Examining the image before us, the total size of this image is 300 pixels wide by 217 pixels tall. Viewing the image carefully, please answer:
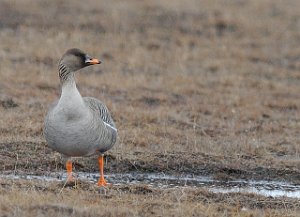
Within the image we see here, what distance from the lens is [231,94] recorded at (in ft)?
51.8

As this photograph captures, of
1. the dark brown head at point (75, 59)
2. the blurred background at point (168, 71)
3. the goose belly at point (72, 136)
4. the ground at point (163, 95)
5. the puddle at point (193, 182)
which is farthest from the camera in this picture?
the blurred background at point (168, 71)

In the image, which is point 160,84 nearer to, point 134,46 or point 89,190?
point 134,46

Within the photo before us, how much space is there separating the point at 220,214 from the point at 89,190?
149 centimetres

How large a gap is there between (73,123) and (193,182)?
2.14 meters

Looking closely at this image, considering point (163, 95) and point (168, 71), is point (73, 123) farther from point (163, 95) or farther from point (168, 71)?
point (168, 71)

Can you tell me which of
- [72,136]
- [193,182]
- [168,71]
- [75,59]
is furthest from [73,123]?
[168,71]

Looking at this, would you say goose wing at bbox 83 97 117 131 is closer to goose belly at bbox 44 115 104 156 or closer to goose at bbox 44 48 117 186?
goose at bbox 44 48 117 186

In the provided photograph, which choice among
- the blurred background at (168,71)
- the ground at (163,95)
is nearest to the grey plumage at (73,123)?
the ground at (163,95)

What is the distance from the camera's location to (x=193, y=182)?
1019 centimetres

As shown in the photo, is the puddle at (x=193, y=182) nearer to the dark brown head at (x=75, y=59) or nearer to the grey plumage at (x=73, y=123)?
the grey plumage at (x=73, y=123)

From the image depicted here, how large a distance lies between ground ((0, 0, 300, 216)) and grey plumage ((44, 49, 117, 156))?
46 centimetres

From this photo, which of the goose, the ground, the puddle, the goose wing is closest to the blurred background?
the ground

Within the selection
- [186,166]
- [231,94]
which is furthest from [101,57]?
[186,166]

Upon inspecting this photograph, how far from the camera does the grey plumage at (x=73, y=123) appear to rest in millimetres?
8703
